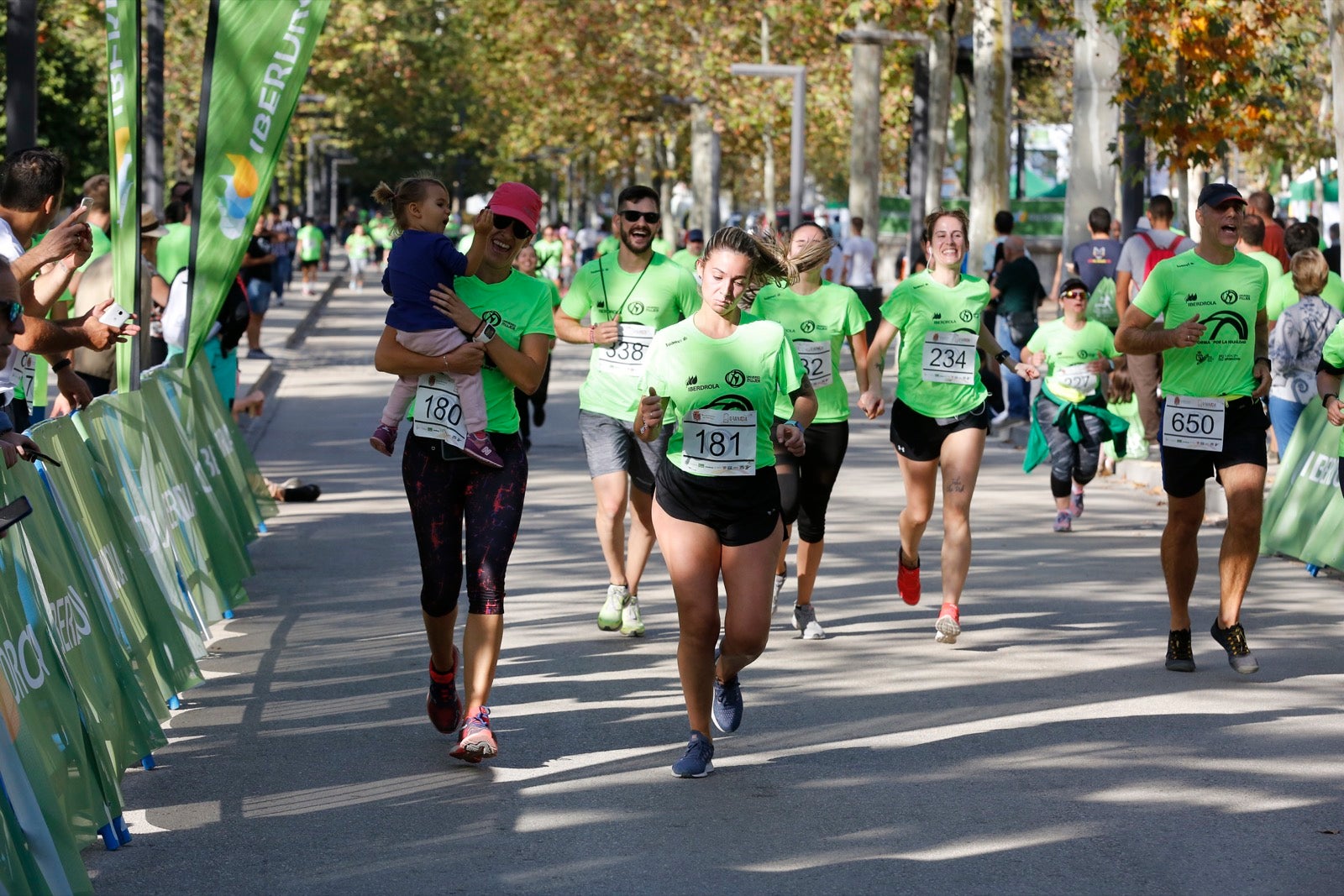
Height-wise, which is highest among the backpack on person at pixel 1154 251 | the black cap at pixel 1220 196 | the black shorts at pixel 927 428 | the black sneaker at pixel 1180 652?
the black cap at pixel 1220 196

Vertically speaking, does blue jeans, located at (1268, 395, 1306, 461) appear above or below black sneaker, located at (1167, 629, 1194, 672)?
above

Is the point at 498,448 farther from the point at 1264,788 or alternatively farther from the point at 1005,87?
the point at 1005,87

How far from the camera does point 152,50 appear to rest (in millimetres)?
18984

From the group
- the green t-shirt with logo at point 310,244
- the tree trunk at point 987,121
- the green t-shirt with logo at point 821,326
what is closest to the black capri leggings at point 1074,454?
the green t-shirt with logo at point 821,326

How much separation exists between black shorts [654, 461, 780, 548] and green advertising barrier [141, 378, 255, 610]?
10.1 ft

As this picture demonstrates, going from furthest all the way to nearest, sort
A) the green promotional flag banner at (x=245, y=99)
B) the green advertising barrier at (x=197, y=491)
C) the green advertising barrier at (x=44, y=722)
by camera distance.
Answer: the green promotional flag banner at (x=245, y=99) < the green advertising barrier at (x=197, y=491) < the green advertising barrier at (x=44, y=722)

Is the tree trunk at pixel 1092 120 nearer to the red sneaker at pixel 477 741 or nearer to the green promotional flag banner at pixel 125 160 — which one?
the green promotional flag banner at pixel 125 160

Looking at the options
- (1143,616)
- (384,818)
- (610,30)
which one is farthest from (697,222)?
(384,818)

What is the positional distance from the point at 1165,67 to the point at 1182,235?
106 inches

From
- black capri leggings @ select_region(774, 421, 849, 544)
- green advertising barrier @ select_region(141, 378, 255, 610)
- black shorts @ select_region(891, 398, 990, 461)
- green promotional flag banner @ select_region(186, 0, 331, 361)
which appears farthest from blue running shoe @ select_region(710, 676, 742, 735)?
green promotional flag banner @ select_region(186, 0, 331, 361)

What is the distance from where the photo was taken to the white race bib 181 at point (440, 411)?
6676 mm

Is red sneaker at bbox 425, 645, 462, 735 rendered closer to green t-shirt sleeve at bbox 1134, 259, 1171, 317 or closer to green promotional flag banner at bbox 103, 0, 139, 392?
green t-shirt sleeve at bbox 1134, 259, 1171, 317

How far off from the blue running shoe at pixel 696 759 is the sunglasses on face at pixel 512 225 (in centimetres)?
176

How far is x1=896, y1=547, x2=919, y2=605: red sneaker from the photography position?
9.45 metres
